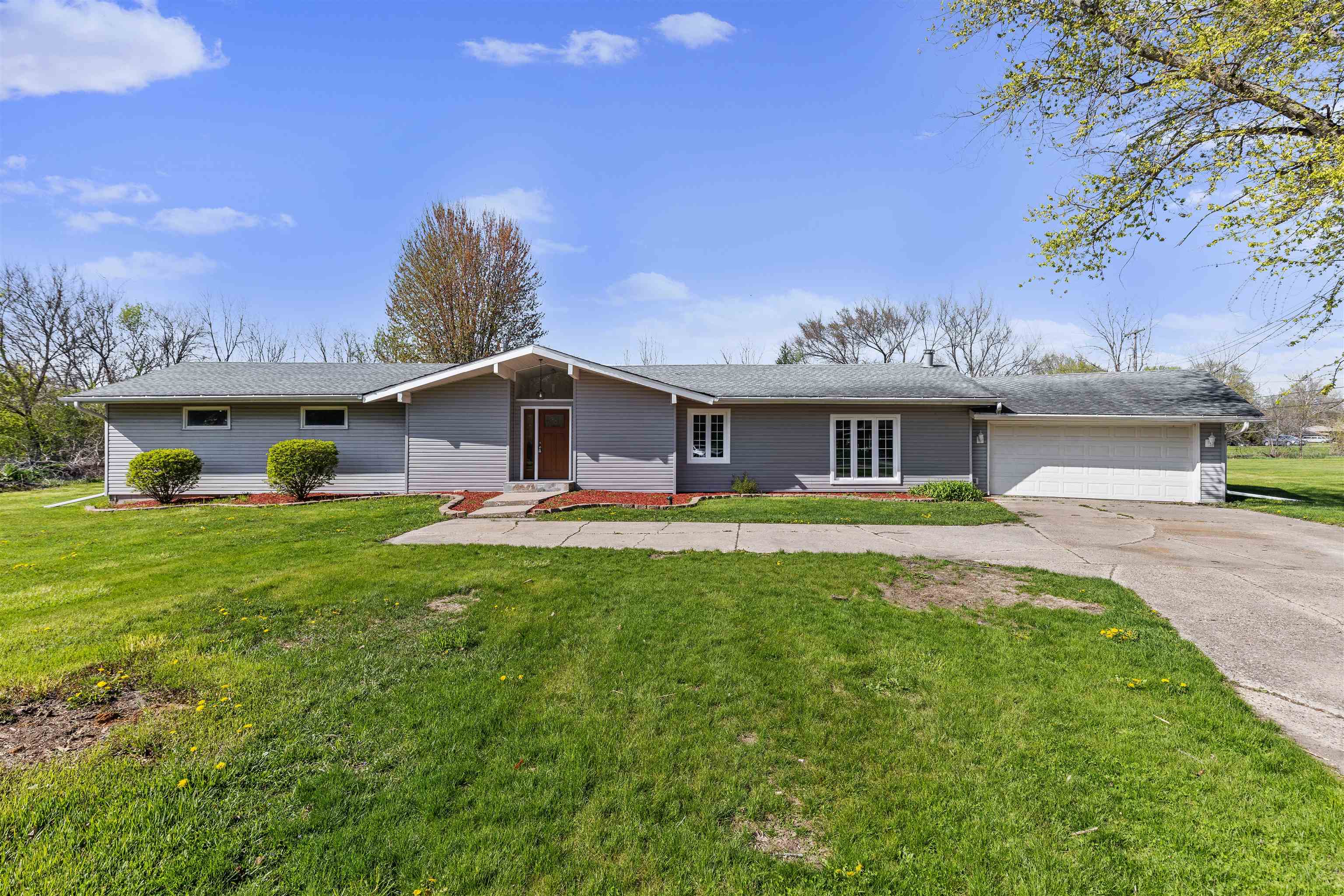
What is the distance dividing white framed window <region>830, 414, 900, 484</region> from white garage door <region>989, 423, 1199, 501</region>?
276cm

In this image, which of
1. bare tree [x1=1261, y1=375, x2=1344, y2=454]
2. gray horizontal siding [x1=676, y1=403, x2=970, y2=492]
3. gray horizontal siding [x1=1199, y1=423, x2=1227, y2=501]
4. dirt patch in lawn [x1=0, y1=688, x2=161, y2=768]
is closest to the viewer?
dirt patch in lawn [x1=0, y1=688, x2=161, y2=768]

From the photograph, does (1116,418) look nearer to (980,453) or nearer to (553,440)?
(980,453)

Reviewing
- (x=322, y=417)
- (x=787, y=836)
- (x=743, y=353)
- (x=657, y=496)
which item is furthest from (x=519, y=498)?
(x=743, y=353)

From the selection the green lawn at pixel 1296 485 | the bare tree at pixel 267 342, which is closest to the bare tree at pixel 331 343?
the bare tree at pixel 267 342

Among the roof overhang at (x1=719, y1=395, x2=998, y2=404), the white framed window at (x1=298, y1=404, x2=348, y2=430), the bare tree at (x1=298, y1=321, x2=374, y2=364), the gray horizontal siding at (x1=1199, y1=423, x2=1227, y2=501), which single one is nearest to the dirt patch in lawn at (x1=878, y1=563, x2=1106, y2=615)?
the roof overhang at (x1=719, y1=395, x2=998, y2=404)

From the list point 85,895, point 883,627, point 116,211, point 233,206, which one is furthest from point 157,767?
point 116,211

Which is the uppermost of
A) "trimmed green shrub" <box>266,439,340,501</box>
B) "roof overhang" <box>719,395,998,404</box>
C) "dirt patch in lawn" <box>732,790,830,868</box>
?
"roof overhang" <box>719,395,998,404</box>

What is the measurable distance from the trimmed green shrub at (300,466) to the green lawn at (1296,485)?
21523 mm

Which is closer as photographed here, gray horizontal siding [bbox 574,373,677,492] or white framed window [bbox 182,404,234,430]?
gray horizontal siding [bbox 574,373,677,492]

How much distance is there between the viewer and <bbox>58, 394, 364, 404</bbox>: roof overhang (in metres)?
13.1

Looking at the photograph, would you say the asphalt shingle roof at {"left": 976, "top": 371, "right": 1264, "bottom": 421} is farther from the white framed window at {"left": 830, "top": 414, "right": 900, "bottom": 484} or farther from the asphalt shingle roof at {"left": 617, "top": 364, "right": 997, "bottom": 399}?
the white framed window at {"left": 830, "top": 414, "right": 900, "bottom": 484}

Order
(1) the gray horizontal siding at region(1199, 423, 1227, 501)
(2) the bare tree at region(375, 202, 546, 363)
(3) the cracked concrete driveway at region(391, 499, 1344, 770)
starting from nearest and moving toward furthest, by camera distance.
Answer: (3) the cracked concrete driveway at region(391, 499, 1344, 770) < (1) the gray horizontal siding at region(1199, 423, 1227, 501) < (2) the bare tree at region(375, 202, 546, 363)

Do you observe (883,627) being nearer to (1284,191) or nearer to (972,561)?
(972,561)

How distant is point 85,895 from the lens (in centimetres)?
191
